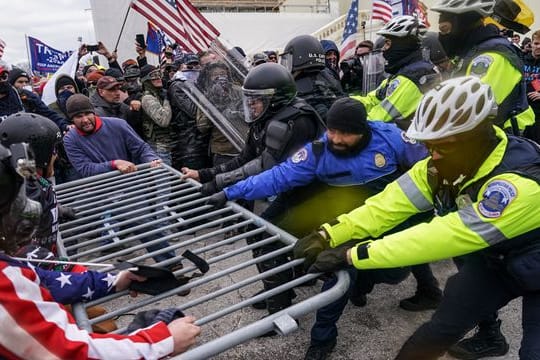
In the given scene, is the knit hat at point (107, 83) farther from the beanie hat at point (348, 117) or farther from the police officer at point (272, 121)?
the beanie hat at point (348, 117)

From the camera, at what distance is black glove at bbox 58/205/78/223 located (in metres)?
2.80

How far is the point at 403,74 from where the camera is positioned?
11.7 feet

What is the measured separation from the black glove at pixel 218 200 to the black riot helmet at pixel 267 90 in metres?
0.79

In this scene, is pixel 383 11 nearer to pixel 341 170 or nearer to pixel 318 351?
pixel 341 170

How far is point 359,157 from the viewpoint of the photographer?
2762mm

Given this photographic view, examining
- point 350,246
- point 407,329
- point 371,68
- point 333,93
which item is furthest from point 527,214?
point 371,68

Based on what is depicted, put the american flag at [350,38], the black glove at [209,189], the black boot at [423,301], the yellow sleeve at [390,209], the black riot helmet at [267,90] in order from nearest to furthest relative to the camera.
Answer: the yellow sleeve at [390,209] < the black glove at [209,189] < the black riot helmet at [267,90] < the black boot at [423,301] < the american flag at [350,38]

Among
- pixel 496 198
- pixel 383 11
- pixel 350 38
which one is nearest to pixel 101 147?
pixel 496 198

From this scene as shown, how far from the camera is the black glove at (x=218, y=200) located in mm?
2848

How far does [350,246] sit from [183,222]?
1.01 metres

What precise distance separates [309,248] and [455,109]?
92 centimetres

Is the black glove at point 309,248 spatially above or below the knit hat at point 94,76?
above

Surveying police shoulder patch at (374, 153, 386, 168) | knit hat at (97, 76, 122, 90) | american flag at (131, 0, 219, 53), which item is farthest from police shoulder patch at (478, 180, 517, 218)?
american flag at (131, 0, 219, 53)

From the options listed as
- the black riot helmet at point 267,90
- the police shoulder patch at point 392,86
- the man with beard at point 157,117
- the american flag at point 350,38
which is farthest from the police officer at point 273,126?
the american flag at point 350,38
